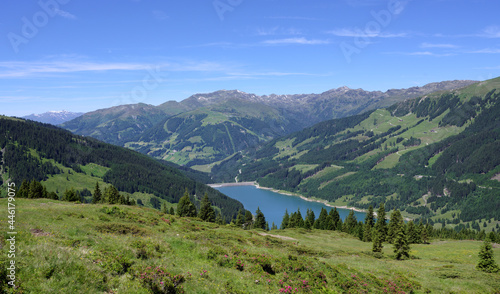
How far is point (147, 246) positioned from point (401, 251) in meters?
59.8

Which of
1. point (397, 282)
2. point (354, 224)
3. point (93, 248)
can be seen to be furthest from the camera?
point (354, 224)

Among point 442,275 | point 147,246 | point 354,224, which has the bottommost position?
point 354,224

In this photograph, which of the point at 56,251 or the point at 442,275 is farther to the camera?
the point at 442,275

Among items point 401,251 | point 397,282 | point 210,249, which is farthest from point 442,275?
point 210,249

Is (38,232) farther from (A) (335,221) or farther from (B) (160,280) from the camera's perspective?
(A) (335,221)

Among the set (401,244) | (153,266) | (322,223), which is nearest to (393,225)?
(401,244)

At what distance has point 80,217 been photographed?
37.6m

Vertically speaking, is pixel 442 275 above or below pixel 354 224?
above

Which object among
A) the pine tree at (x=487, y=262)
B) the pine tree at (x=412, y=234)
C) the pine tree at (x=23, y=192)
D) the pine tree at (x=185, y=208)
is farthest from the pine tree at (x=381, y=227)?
the pine tree at (x=23, y=192)

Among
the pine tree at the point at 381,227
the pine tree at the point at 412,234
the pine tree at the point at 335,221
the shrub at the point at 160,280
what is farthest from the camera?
the pine tree at the point at 335,221

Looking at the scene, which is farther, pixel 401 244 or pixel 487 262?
pixel 401 244

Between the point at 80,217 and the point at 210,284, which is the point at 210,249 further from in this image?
the point at 80,217

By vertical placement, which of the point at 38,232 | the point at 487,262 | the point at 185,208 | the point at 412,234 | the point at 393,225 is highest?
the point at 38,232

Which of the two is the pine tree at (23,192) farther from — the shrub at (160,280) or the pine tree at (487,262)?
the pine tree at (487,262)
